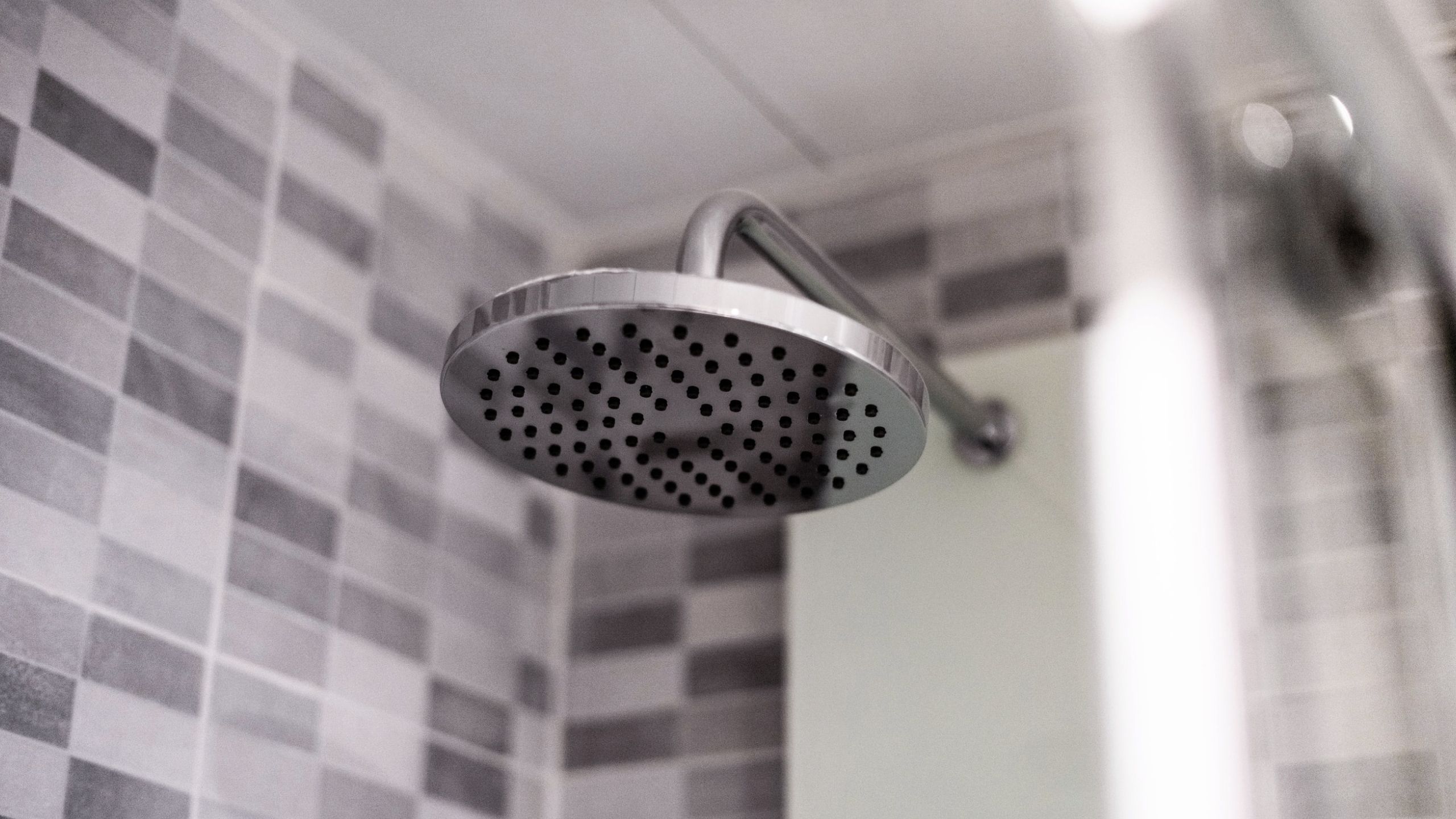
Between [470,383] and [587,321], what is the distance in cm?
8

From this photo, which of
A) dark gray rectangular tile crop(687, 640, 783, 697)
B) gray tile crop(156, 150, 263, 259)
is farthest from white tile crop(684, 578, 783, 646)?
gray tile crop(156, 150, 263, 259)

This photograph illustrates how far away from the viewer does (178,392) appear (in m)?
1.08

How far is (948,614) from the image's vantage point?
3.94 ft

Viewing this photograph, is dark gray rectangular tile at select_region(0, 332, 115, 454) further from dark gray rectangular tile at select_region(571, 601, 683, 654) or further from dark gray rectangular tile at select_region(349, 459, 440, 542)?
dark gray rectangular tile at select_region(571, 601, 683, 654)

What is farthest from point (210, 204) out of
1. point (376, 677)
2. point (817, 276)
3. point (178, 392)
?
point (817, 276)

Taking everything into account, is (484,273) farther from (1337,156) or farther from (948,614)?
(1337,156)

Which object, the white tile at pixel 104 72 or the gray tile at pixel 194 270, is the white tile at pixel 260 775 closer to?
the gray tile at pixel 194 270

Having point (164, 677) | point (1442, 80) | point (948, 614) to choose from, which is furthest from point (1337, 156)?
point (164, 677)

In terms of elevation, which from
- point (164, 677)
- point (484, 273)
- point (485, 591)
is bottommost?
point (164, 677)

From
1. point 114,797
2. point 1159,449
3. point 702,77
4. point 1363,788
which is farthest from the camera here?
point 702,77

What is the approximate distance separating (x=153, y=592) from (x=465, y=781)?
0.33 meters

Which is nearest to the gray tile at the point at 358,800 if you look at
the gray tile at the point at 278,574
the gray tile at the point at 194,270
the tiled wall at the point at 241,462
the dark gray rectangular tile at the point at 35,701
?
the tiled wall at the point at 241,462

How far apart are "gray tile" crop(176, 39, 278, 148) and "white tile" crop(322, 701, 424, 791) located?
0.41 m

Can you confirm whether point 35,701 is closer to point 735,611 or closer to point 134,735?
point 134,735
